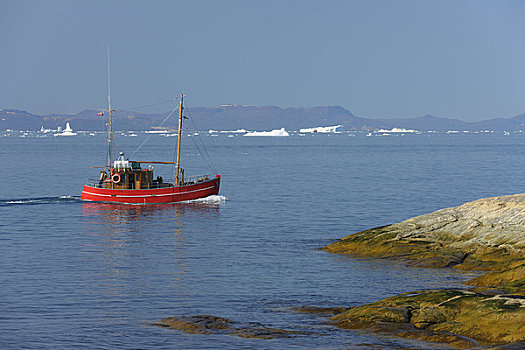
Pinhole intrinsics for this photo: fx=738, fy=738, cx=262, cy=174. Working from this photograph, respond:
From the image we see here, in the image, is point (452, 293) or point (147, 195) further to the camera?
point (147, 195)

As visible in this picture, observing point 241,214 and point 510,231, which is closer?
point 510,231

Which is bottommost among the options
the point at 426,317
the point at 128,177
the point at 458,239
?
the point at 426,317

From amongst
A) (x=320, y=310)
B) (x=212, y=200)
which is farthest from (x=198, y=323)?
(x=212, y=200)

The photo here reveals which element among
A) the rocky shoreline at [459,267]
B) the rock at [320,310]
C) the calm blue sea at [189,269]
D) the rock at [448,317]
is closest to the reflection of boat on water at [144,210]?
the calm blue sea at [189,269]

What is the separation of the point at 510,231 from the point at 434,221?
5333mm

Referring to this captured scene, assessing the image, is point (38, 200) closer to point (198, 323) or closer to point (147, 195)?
point (147, 195)

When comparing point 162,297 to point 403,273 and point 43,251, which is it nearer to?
point 403,273

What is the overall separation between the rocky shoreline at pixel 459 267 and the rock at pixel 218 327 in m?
2.40

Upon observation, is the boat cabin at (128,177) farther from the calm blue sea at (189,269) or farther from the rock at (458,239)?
the rock at (458,239)

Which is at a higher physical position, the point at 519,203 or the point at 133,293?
the point at 519,203

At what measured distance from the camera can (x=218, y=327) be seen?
1009 inches

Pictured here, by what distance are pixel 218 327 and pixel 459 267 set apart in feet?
47.8

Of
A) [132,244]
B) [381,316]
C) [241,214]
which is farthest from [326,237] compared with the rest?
[381,316]

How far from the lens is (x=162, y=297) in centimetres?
3173
